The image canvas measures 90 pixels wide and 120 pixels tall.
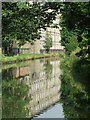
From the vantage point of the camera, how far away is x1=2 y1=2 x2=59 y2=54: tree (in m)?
8.22

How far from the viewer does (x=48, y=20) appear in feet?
27.8

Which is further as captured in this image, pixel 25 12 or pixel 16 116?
pixel 25 12

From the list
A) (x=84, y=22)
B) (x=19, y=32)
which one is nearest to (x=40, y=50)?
(x=84, y=22)

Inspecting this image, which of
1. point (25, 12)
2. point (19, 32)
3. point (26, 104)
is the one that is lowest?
point (26, 104)

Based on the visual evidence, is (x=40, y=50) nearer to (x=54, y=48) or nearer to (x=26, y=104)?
(x=54, y=48)

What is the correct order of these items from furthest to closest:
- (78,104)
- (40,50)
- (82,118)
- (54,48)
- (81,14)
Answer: (54,48) → (40,50) → (81,14) → (78,104) → (82,118)

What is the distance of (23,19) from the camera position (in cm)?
834

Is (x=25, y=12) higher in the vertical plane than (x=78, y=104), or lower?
higher

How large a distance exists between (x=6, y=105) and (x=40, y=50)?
4297 inches

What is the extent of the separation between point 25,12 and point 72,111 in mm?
3389

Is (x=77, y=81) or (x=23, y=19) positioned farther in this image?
(x=77, y=81)

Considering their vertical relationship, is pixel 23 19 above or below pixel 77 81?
above

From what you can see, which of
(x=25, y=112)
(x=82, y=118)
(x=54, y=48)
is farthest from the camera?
(x=54, y=48)

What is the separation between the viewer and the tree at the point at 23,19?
822cm
